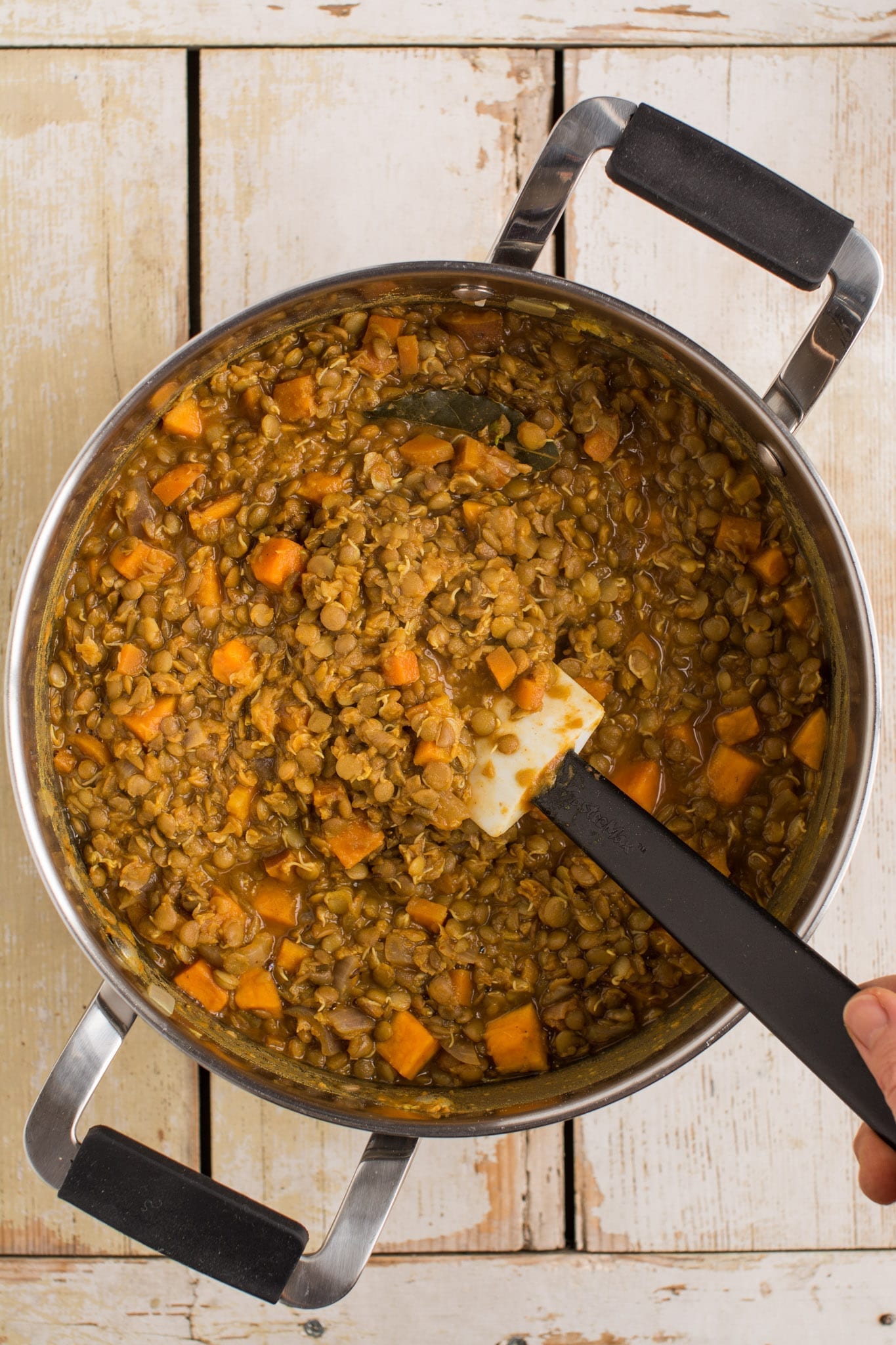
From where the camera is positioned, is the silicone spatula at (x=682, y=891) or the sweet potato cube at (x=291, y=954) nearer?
the silicone spatula at (x=682, y=891)

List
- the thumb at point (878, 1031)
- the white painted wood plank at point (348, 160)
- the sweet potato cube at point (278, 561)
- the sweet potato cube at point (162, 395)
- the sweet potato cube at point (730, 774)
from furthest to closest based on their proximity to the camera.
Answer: the white painted wood plank at point (348, 160), the sweet potato cube at point (730, 774), the sweet potato cube at point (278, 561), the sweet potato cube at point (162, 395), the thumb at point (878, 1031)

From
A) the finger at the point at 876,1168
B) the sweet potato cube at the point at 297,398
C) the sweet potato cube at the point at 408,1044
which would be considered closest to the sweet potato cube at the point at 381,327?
the sweet potato cube at the point at 297,398

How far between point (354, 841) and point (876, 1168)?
116 cm

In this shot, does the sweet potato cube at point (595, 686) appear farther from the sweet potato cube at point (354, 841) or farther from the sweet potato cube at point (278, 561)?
the sweet potato cube at point (278, 561)

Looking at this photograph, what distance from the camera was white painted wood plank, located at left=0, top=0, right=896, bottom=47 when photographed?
238cm

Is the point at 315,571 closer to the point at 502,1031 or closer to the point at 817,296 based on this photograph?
the point at 502,1031

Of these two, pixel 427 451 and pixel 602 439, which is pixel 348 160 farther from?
pixel 602 439

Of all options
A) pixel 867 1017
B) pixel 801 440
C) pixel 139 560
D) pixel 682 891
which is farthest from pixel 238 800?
pixel 801 440

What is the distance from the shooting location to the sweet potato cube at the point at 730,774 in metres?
2.18

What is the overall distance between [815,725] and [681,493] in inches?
22.3

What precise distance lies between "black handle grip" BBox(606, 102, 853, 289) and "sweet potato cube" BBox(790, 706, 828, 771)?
85cm

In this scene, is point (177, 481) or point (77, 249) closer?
point (177, 481)

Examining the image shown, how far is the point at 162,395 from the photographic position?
199 cm

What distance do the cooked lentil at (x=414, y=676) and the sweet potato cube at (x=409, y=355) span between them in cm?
1
